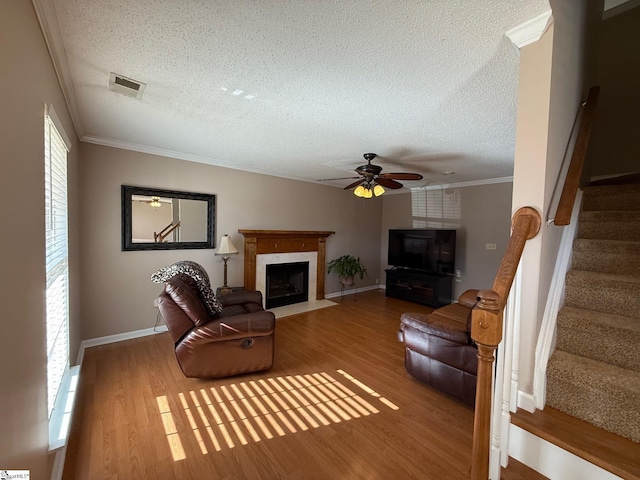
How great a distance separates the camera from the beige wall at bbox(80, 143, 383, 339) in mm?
3021

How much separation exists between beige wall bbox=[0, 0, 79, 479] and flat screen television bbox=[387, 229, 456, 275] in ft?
17.6

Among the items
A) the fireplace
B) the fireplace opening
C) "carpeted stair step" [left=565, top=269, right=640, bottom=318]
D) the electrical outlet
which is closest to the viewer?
"carpeted stair step" [left=565, top=269, right=640, bottom=318]

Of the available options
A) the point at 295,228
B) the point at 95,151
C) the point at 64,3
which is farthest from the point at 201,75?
the point at 295,228

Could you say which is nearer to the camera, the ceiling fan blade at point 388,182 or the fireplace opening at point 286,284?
the ceiling fan blade at point 388,182

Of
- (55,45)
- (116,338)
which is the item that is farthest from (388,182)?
(116,338)

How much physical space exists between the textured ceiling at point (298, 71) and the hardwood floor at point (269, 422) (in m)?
2.45

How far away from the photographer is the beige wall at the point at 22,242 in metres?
0.88

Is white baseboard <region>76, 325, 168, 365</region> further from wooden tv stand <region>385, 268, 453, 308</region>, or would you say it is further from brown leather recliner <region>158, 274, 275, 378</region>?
wooden tv stand <region>385, 268, 453, 308</region>

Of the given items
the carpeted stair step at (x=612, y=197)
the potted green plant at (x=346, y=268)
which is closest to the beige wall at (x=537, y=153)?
the carpeted stair step at (x=612, y=197)

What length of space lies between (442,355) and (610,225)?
1.54 metres

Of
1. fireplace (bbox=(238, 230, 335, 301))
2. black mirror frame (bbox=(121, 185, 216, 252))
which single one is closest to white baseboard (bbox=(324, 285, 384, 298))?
fireplace (bbox=(238, 230, 335, 301))

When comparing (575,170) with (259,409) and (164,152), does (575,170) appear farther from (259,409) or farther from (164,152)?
(164,152)

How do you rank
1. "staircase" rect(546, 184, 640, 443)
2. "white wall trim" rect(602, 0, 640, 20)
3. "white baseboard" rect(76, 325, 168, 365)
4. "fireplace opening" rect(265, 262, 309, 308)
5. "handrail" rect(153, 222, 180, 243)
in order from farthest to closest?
"fireplace opening" rect(265, 262, 309, 308)
"handrail" rect(153, 222, 180, 243)
"white baseboard" rect(76, 325, 168, 365)
"white wall trim" rect(602, 0, 640, 20)
"staircase" rect(546, 184, 640, 443)

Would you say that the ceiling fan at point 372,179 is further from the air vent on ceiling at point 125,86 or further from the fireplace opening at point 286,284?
the fireplace opening at point 286,284
